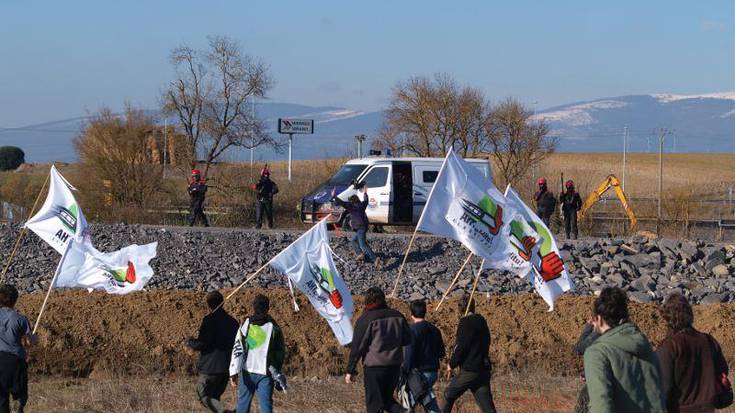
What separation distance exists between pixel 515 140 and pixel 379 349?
43026 mm

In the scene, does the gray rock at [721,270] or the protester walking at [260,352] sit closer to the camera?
the protester walking at [260,352]

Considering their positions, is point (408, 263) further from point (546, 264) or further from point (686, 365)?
point (686, 365)

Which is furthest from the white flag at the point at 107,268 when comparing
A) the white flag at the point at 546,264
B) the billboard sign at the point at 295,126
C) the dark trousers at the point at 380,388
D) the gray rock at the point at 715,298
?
the billboard sign at the point at 295,126

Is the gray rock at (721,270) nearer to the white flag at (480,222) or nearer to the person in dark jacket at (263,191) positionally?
the person in dark jacket at (263,191)

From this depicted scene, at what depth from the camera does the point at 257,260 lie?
25.0m

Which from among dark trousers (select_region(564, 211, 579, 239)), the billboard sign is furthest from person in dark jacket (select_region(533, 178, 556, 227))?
the billboard sign

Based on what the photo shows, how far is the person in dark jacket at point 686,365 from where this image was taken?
7758mm

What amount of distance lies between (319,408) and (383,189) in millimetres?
16530

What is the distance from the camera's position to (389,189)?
2869cm

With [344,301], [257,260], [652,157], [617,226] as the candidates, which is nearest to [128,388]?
[344,301]

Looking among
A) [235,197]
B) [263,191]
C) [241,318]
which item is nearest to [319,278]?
[241,318]

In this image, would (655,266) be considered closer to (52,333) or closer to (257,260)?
(257,260)

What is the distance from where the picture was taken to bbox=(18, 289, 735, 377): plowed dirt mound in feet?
53.5

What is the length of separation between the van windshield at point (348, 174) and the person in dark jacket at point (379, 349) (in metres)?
18.7
